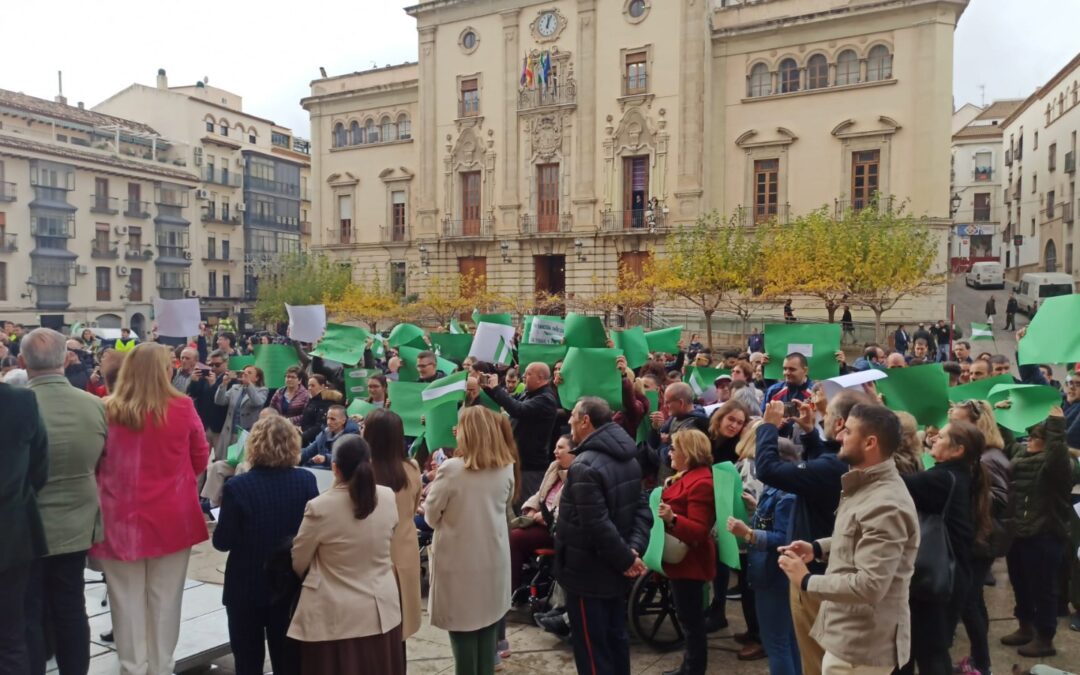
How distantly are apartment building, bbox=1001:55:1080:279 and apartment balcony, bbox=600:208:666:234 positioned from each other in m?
23.1

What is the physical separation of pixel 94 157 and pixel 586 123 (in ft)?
91.1

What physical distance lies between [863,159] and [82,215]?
39.6m

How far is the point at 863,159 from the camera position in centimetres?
3138

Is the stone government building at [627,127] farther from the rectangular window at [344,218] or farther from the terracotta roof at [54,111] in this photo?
the terracotta roof at [54,111]

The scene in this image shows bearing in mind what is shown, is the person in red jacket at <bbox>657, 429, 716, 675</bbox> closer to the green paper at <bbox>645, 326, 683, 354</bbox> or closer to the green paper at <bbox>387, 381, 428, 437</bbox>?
the green paper at <bbox>387, 381, 428, 437</bbox>

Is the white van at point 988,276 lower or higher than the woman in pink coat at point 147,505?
higher

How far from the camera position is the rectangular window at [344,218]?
43.2 metres

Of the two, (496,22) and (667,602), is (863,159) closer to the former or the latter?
(496,22)

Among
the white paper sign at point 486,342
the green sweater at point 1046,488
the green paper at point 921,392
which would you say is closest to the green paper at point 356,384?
the white paper sign at point 486,342

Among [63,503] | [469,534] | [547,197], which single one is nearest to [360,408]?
[469,534]

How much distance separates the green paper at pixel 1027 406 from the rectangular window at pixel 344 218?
39.9 meters

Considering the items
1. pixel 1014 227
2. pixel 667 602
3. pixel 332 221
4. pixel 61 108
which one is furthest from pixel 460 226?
pixel 1014 227

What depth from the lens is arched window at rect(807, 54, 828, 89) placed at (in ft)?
104

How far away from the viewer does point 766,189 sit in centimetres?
3300
